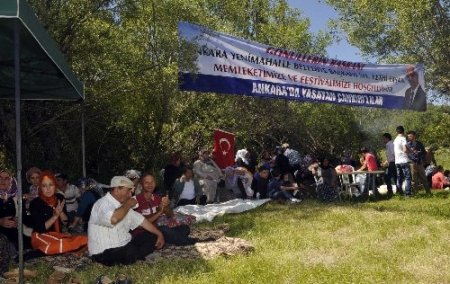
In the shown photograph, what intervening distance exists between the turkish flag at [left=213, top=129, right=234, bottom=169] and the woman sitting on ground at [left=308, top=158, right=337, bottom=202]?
250 cm

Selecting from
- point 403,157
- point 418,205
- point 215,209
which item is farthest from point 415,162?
point 215,209

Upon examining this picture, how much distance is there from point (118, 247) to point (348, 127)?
28.3 metres

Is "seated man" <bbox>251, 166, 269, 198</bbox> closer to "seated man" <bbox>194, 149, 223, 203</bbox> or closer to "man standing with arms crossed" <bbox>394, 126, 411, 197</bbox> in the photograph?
"seated man" <bbox>194, 149, 223, 203</bbox>

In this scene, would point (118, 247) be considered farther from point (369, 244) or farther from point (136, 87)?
point (136, 87)

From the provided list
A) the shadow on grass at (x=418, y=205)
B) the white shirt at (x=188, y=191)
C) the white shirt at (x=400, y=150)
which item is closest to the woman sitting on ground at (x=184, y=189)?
the white shirt at (x=188, y=191)

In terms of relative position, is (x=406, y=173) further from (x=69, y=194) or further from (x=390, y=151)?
(x=69, y=194)

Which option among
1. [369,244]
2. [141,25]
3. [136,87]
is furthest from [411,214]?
[141,25]

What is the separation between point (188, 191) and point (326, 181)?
11.6 feet

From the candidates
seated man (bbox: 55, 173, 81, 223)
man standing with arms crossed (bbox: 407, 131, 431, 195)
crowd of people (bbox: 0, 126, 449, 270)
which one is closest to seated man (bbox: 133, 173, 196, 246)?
crowd of people (bbox: 0, 126, 449, 270)

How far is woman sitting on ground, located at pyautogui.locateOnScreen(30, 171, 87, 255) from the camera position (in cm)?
650

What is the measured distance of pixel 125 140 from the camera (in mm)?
17641

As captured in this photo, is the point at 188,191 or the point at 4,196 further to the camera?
the point at 188,191

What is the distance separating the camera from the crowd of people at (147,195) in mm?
6145

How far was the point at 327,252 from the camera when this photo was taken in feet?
21.9
